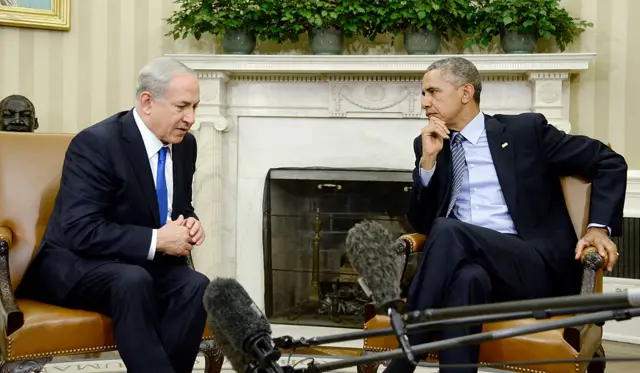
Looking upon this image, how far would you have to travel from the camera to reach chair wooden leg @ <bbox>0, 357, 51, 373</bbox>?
96.3 inches

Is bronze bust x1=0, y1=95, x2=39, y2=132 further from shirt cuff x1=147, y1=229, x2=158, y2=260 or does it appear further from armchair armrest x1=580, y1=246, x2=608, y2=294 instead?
armchair armrest x1=580, y1=246, x2=608, y2=294

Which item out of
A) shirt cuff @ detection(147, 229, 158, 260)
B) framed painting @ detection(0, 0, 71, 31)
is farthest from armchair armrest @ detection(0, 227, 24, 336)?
framed painting @ detection(0, 0, 71, 31)

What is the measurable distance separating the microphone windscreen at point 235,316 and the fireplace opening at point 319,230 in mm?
3492

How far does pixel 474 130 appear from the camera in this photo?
2.99 metres

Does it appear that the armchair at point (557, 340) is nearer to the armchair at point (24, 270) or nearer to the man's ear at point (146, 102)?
the armchair at point (24, 270)

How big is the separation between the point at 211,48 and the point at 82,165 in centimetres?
266

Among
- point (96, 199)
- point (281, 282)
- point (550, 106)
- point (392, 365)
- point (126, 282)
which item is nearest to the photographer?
point (392, 365)

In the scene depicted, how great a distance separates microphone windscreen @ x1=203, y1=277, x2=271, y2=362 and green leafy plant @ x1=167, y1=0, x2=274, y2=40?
3600 mm

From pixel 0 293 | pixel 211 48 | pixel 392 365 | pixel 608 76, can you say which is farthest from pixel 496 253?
pixel 211 48

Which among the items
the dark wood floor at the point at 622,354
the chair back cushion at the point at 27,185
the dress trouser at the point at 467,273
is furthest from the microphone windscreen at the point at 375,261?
the dark wood floor at the point at 622,354

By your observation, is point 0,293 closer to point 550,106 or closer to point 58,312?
point 58,312

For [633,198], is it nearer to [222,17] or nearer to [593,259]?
[593,259]

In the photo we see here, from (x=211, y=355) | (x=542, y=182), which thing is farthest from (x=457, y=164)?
(x=211, y=355)

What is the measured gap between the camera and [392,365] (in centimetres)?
184
